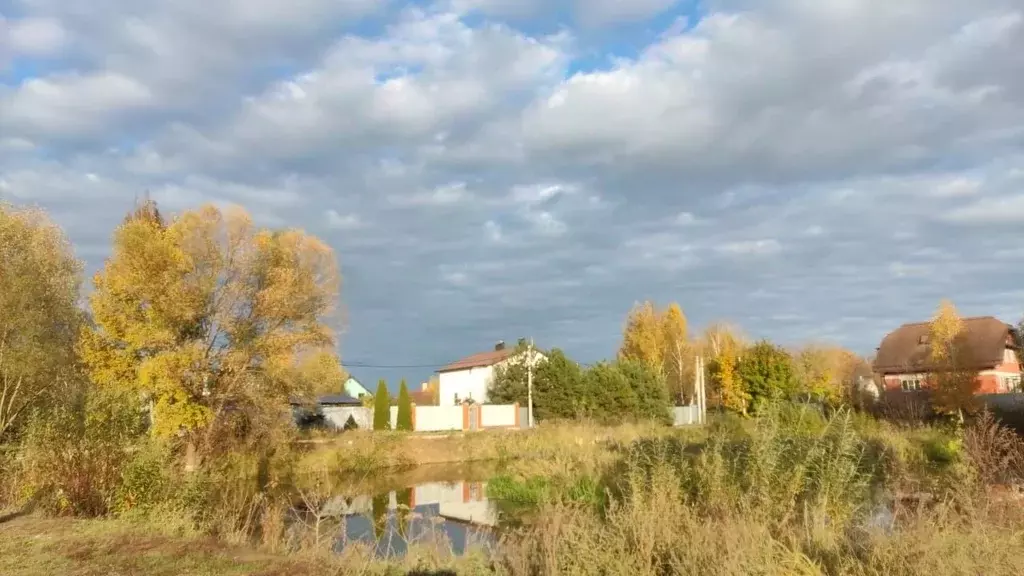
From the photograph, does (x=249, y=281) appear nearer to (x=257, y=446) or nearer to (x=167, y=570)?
(x=257, y=446)

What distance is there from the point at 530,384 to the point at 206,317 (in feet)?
79.6

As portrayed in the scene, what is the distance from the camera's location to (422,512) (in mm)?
20969

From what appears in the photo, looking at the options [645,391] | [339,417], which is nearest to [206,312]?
[339,417]

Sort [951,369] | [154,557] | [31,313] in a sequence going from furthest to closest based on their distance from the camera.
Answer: [951,369] < [31,313] < [154,557]

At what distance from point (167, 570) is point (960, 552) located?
7.49 meters

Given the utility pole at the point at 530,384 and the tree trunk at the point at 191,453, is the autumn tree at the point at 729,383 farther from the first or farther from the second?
the tree trunk at the point at 191,453

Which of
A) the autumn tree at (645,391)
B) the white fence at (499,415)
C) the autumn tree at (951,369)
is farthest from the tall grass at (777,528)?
the autumn tree at (645,391)

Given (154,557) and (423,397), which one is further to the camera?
(423,397)

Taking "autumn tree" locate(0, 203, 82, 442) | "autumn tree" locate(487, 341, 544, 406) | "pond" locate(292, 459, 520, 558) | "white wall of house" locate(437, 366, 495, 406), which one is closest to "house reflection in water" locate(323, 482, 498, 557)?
"pond" locate(292, 459, 520, 558)

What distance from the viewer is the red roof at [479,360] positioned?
64119 millimetres

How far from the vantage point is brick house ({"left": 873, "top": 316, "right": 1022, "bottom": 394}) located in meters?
51.5

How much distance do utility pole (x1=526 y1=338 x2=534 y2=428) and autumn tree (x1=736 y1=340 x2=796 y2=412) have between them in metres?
13.7

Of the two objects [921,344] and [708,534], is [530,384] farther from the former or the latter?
[708,534]

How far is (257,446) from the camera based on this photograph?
28422mm
